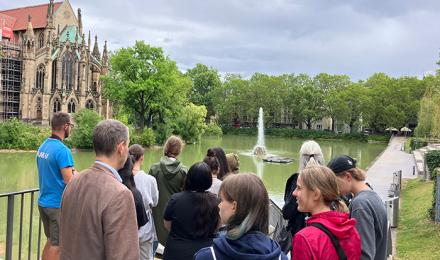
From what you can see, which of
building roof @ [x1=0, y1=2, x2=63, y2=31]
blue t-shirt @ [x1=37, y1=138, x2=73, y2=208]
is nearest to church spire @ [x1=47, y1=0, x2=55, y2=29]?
building roof @ [x1=0, y1=2, x2=63, y2=31]

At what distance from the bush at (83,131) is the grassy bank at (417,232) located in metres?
30.1

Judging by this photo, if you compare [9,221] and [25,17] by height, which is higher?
[25,17]

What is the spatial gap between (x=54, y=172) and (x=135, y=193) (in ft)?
3.95

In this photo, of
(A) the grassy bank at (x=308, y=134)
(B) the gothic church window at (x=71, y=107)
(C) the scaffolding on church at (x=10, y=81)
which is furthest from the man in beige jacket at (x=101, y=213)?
(A) the grassy bank at (x=308, y=134)

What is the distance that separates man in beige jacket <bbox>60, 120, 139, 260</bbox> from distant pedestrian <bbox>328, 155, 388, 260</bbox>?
5.84 feet

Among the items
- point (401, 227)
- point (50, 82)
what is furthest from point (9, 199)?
point (50, 82)

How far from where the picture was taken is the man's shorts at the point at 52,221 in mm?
4820

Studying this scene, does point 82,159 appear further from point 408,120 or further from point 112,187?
point 408,120

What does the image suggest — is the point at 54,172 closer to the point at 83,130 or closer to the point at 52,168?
the point at 52,168

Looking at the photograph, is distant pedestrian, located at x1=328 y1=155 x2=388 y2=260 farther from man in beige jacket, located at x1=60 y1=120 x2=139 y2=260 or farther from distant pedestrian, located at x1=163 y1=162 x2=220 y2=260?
man in beige jacket, located at x1=60 y1=120 x2=139 y2=260

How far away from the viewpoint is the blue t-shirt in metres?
4.68

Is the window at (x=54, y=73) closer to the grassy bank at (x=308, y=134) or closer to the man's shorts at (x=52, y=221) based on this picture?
the grassy bank at (x=308, y=134)

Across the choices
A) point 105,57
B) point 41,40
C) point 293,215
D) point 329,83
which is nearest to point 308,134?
point 329,83

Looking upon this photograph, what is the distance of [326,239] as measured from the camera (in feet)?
8.86
